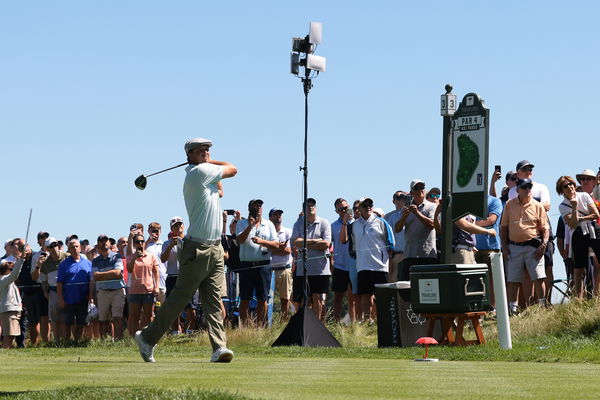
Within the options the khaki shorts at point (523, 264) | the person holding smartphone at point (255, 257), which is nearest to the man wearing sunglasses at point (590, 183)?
the khaki shorts at point (523, 264)

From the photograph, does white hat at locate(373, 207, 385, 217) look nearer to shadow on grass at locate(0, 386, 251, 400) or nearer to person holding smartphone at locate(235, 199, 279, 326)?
person holding smartphone at locate(235, 199, 279, 326)

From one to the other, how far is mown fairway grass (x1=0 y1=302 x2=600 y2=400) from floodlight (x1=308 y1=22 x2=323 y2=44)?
16.0 ft

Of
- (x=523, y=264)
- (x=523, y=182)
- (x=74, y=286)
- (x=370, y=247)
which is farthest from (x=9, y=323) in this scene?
(x=523, y=182)

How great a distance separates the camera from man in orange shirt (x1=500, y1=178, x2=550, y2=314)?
733 inches

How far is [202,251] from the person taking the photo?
12070 mm

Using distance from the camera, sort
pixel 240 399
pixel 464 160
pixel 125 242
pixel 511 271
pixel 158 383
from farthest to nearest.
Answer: pixel 125 242 → pixel 511 271 → pixel 464 160 → pixel 158 383 → pixel 240 399

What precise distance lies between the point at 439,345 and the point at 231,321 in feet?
19.8

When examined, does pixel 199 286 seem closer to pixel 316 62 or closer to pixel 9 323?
pixel 316 62

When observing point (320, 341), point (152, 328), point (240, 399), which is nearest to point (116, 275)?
point (320, 341)

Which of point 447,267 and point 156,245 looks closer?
point 447,267

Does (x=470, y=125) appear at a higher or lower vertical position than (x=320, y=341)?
higher

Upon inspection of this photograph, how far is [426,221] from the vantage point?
18.1 metres

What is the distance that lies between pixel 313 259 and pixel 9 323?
580cm

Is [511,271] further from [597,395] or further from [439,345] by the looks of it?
[597,395]
